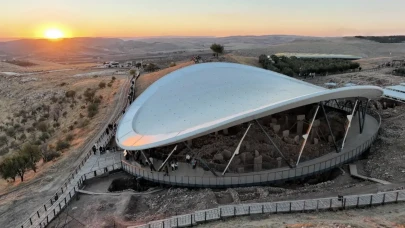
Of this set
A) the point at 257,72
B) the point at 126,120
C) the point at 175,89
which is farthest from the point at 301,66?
the point at 126,120

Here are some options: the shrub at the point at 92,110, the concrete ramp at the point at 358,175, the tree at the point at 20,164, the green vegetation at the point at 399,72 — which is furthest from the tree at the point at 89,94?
the green vegetation at the point at 399,72

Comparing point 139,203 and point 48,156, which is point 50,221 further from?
point 48,156

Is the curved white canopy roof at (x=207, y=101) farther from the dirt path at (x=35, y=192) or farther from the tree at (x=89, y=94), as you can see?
the tree at (x=89, y=94)

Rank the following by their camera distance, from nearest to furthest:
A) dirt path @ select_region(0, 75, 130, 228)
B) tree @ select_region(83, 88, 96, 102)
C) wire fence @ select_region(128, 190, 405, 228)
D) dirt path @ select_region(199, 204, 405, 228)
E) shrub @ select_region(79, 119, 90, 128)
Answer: dirt path @ select_region(199, 204, 405, 228) → wire fence @ select_region(128, 190, 405, 228) → dirt path @ select_region(0, 75, 130, 228) → shrub @ select_region(79, 119, 90, 128) → tree @ select_region(83, 88, 96, 102)

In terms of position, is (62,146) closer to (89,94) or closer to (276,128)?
(89,94)

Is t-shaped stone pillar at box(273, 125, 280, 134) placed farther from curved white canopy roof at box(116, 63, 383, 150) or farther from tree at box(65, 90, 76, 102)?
tree at box(65, 90, 76, 102)

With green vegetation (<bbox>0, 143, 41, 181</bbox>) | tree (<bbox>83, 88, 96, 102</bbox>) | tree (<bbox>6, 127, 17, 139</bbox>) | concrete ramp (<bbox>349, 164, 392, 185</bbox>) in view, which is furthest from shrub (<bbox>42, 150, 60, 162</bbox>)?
concrete ramp (<bbox>349, 164, 392, 185</bbox>)
